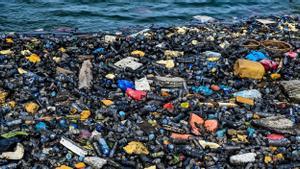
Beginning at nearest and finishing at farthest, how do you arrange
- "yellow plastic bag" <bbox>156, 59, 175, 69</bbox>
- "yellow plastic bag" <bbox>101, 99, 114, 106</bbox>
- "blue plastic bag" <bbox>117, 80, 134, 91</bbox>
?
"yellow plastic bag" <bbox>101, 99, 114, 106</bbox> < "blue plastic bag" <bbox>117, 80, 134, 91</bbox> < "yellow plastic bag" <bbox>156, 59, 175, 69</bbox>

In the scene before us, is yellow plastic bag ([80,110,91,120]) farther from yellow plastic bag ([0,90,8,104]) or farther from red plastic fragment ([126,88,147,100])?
yellow plastic bag ([0,90,8,104])

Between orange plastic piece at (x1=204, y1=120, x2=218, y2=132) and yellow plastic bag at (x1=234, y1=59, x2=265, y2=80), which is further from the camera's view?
yellow plastic bag at (x1=234, y1=59, x2=265, y2=80)

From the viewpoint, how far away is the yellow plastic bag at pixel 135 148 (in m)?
8.52

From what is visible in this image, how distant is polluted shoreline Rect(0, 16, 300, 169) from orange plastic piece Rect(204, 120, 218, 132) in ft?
0.08

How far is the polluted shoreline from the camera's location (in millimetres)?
8469

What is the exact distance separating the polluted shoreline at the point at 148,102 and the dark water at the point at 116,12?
438cm

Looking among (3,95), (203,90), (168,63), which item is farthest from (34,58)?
(203,90)

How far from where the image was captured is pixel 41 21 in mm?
20172

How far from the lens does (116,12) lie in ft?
73.9

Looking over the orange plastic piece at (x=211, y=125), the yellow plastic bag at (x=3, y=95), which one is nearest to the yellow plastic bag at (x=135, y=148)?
the orange plastic piece at (x=211, y=125)

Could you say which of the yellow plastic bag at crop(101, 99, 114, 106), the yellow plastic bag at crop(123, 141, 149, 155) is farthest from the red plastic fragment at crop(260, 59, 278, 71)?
the yellow plastic bag at crop(123, 141, 149, 155)

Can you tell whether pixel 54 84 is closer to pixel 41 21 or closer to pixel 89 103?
pixel 89 103

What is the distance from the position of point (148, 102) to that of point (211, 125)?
185cm

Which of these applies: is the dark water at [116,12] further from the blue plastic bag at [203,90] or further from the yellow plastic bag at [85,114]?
the yellow plastic bag at [85,114]
